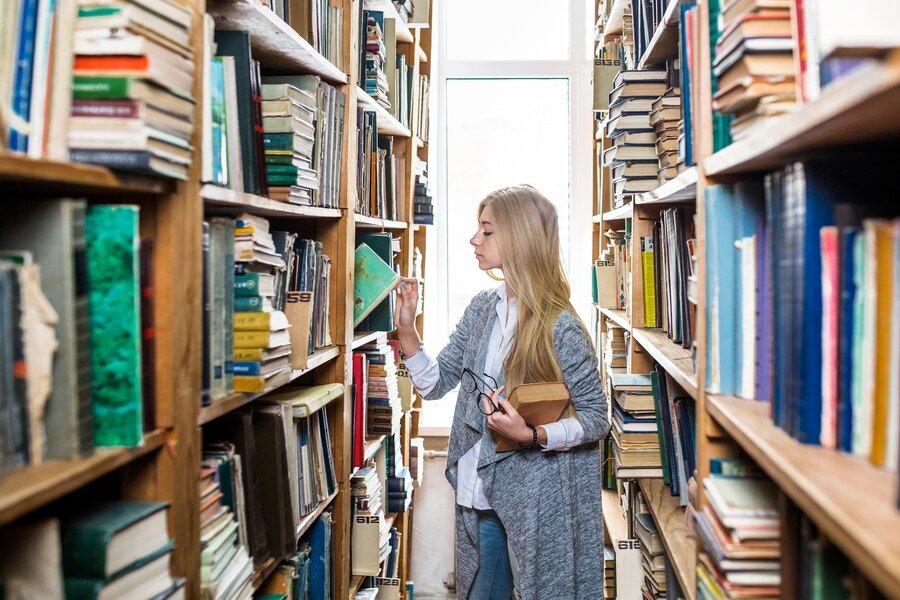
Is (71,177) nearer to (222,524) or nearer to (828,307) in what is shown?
(222,524)

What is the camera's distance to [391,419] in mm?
2660

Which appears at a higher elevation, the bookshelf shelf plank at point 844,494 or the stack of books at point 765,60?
the stack of books at point 765,60

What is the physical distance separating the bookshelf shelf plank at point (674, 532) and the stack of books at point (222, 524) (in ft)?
2.77

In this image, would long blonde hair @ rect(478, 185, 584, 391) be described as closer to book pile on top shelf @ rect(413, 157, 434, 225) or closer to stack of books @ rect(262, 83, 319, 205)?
stack of books @ rect(262, 83, 319, 205)

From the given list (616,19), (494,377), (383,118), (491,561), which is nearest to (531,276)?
(494,377)

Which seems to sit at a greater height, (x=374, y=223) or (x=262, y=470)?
(x=374, y=223)

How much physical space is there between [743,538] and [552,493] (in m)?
1.14

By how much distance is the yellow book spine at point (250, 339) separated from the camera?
1403 millimetres

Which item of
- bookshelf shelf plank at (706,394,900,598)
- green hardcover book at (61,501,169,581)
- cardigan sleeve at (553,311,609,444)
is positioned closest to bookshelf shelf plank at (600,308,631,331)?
cardigan sleeve at (553,311,609,444)

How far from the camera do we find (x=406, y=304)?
2389mm

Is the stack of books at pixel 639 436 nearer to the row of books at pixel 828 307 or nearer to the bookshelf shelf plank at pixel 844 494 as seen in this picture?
the row of books at pixel 828 307

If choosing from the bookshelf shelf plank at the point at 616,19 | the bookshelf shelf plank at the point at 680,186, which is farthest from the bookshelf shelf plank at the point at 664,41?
the bookshelf shelf plank at the point at 616,19

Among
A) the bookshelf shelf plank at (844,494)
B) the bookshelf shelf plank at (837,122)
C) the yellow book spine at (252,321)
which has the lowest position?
the bookshelf shelf plank at (844,494)

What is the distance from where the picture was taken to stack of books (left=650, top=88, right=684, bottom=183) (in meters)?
1.95
